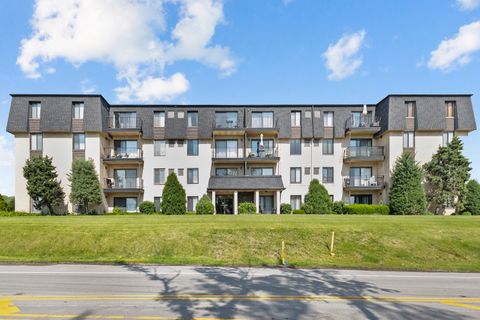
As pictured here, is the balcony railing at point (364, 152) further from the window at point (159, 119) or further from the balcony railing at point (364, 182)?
the window at point (159, 119)

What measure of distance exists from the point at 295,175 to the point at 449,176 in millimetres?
14403

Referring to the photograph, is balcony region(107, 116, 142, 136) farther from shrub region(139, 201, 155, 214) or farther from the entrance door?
the entrance door

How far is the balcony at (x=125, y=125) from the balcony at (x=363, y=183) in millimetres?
22512

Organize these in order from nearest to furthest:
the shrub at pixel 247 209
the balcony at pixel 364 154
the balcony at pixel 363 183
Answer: the shrub at pixel 247 209 < the balcony at pixel 363 183 < the balcony at pixel 364 154

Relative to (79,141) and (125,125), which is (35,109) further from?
(125,125)

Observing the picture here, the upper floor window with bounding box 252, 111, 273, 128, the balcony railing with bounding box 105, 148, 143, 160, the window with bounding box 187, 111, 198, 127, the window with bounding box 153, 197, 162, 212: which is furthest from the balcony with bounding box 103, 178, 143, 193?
the upper floor window with bounding box 252, 111, 273, 128

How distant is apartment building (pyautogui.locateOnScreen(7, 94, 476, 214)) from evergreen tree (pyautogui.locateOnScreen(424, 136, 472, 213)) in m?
1.49

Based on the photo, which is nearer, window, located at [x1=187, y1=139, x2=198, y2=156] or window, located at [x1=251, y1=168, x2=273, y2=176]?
window, located at [x1=187, y1=139, x2=198, y2=156]

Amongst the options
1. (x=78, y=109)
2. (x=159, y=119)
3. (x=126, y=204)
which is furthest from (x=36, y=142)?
(x=159, y=119)

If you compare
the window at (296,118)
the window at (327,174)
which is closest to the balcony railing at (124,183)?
the window at (296,118)

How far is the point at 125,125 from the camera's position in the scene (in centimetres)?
3266

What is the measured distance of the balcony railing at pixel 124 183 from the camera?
32.2m

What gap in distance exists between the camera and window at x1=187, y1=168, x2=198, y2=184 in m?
32.8

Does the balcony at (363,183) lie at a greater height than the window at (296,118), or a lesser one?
lesser
